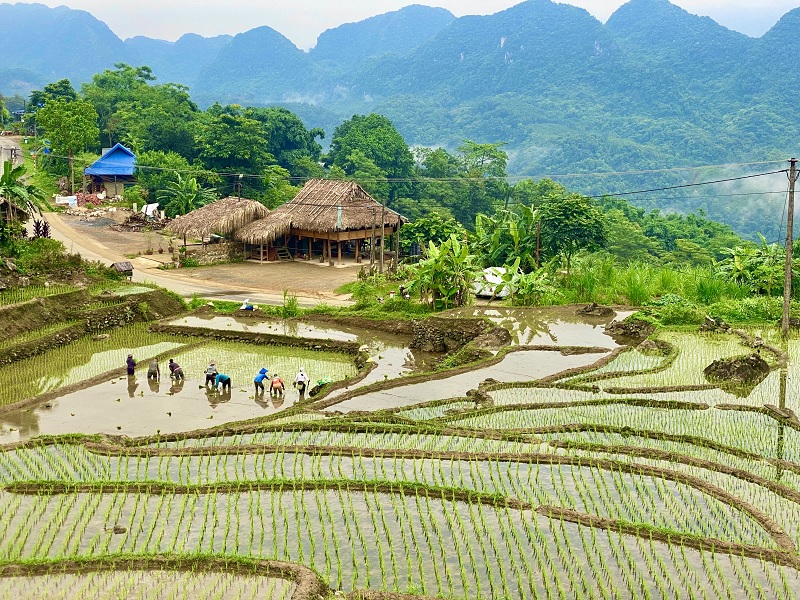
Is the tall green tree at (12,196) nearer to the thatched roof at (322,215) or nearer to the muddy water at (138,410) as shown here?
the thatched roof at (322,215)

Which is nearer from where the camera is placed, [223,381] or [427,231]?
[223,381]

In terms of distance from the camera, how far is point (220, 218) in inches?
1190

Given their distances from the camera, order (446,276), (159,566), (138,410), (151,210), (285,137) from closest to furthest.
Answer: (159,566) < (138,410) < (446,276) < (151,210) < (285,137)

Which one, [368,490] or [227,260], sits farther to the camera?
[227,260]

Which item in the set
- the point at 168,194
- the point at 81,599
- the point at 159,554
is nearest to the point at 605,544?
the point at 159,554

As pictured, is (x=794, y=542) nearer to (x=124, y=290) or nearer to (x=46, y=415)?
(x=46, y=415)

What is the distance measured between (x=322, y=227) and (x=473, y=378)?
1438 centimetres

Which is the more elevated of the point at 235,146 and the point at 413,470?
the point at 235,146

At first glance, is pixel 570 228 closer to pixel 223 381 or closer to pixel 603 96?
pixel 223 381

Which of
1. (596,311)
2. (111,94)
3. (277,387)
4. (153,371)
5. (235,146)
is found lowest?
(277,387)

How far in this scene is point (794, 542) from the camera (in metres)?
9.45

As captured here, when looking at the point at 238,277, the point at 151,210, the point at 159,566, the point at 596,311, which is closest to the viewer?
the point at 159,566

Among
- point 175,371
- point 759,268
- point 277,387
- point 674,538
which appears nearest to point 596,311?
point 759,268

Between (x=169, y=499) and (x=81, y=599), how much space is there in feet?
8.11
